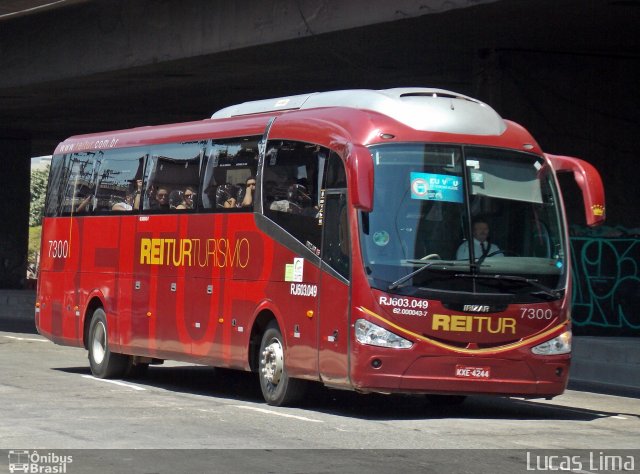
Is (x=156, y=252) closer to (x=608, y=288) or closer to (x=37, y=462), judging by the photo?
(x=37, y=462)

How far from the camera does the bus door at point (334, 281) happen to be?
13.4 m

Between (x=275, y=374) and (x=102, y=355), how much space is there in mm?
4697

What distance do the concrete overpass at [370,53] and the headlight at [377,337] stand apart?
789cm

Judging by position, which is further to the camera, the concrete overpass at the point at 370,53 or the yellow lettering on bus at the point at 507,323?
the concrete overpass at the point at 370,53

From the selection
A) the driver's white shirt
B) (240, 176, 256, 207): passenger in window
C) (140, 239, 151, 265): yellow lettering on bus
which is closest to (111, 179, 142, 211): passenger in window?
(140, 239, 151, 265): yellow lettering on bus

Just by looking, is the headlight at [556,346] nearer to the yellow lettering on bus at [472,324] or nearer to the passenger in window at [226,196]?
the yellow lettering on bus at [472,324]

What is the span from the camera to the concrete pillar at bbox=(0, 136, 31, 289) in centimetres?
4794

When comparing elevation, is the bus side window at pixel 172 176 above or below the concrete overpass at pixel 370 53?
below

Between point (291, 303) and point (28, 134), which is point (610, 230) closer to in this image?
point (291, 303)

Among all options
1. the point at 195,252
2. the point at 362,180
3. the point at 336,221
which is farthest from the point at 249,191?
the point at 362,180

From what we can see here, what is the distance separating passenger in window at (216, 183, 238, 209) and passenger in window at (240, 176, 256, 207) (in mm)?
212

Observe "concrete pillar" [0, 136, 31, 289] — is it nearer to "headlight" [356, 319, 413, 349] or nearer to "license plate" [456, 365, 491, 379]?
"headlight" [356, 319, 413, 349]

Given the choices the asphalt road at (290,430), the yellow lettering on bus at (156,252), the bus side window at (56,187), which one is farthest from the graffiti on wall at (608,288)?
the yellow lettering on bus at (156,252)

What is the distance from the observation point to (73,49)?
96.6ft
